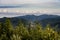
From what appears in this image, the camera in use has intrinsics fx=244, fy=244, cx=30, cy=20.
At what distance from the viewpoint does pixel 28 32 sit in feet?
13.2

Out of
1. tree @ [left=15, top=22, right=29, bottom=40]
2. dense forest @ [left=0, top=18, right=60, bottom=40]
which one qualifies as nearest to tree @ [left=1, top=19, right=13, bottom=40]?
dense forest @ [left=0, top=18, right=60, bottom=40]

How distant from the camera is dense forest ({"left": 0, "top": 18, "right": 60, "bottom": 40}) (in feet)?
12.7

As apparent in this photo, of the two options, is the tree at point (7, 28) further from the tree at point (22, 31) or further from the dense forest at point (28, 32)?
the tree at point (22, 31)

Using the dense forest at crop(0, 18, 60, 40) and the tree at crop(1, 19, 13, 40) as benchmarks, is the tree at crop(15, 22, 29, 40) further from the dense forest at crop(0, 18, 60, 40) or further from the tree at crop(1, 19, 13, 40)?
the tree at crop(1, 19, 13, 40)

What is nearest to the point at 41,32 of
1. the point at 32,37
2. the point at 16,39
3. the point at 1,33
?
the point at 32,37

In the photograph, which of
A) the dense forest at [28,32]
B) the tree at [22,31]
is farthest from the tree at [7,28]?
the tree at [22,31]

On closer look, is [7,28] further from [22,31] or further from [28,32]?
[28,32]

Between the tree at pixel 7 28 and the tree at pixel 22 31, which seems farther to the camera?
the tree at pixel 7 28

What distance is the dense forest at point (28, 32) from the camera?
3.87 meters

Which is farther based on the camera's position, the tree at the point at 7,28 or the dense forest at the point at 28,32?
the tree at the point at 7,28

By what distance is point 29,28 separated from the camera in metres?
4.28

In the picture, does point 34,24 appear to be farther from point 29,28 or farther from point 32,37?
point 32,37

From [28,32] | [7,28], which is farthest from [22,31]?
[7,28]

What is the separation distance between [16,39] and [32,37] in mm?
273
